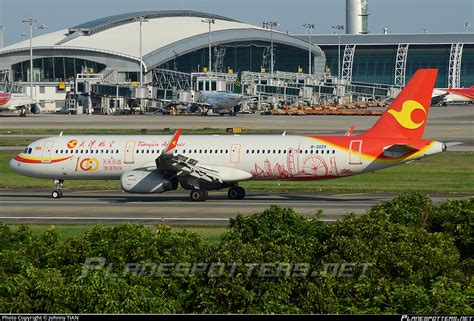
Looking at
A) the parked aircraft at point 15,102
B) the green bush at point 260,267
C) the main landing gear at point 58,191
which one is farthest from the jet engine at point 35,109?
the green bush at point 260,267

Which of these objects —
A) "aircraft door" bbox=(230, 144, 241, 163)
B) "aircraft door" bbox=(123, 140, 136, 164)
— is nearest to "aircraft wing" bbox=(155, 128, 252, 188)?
"aircraft door" bbox=(230, 144, 241, 163)

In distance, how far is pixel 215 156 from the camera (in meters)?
52.5

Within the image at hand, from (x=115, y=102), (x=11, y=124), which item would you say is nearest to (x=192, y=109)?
(x=115, y=102)

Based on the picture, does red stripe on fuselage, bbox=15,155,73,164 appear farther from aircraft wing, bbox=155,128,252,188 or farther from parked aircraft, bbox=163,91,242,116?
parked aircraft, bbox=163,91,242,116

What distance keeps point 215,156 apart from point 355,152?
8108mm

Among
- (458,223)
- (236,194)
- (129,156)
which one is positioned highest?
(129,156)

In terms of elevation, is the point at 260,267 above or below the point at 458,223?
below

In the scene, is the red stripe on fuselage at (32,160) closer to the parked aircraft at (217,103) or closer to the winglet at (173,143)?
the winglet at (173,143)

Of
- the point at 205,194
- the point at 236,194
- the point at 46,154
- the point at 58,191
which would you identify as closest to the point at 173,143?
the point at 205,194

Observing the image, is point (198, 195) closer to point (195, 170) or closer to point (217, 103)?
point (195, 170)

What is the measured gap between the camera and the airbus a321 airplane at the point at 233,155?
4984 cm

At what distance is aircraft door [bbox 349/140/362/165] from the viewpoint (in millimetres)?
49625

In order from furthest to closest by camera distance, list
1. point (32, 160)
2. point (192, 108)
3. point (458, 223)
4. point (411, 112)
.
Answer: point (192, 108), point (32, 160), point (411, 112), point (458, 223)

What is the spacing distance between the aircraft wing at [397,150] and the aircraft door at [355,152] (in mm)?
1372
